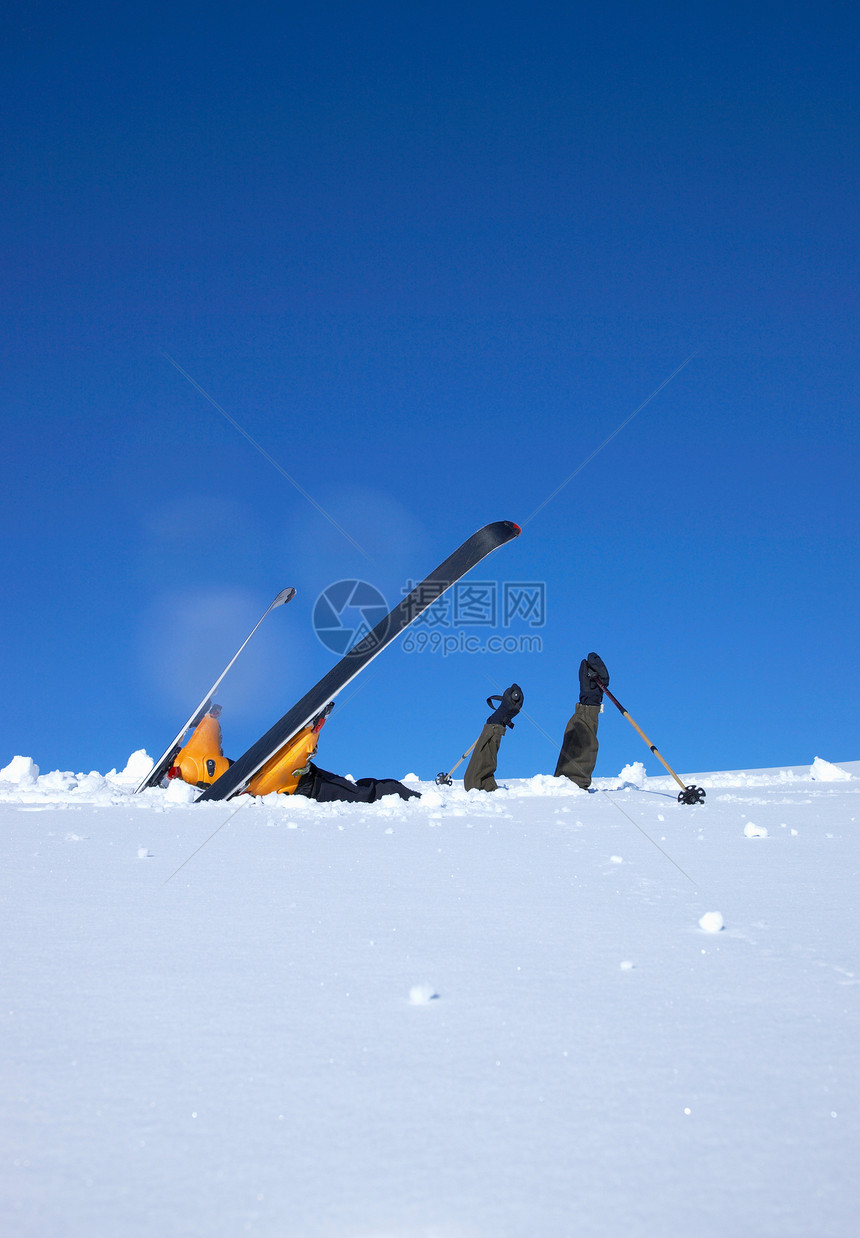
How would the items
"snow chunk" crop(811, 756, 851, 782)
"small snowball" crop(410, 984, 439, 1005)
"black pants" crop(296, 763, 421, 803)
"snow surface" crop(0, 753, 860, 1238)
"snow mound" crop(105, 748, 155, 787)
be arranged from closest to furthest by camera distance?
"snow surface" crop(0, 753, 860, 1238) → "small snowball" crop(410, 984, 439, 1005) → "black pants" crop(296, 763, 421, 803) → "snow chunk" crop(811, 756, 851, 782) → "snow mound" crop(105, 748, 155, 787)

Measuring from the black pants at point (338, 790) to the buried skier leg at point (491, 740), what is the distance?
4.82 feet

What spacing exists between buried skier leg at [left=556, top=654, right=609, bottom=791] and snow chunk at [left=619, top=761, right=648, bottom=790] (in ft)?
4.64

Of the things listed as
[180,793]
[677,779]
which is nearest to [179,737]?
[180,793]

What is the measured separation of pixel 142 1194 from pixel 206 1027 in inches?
20.7

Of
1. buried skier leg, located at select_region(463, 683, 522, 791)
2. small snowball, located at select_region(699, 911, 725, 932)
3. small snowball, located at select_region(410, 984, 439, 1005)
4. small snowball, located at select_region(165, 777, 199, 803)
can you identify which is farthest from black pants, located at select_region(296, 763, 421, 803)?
small snowball, located at select_region(410, 984, 439, 1005)

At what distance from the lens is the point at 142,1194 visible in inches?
38.2

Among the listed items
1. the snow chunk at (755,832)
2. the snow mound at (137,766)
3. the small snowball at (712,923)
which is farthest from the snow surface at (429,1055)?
the snow mound at (137,766)

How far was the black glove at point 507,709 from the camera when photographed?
8672mm

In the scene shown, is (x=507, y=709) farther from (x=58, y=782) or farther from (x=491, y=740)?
(x=58, y=782)

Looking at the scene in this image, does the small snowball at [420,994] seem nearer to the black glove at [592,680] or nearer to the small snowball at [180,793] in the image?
the small snowball at [180,793]

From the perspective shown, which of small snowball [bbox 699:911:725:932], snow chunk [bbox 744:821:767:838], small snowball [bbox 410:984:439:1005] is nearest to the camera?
small snowball [bbox 410:984:439:1005]

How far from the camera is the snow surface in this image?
0.96 metres

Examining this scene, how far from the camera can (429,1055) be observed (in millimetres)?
1349

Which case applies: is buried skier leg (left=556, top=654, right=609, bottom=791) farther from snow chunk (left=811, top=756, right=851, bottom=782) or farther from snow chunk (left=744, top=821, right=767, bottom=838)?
snow chunk (left=744, top=821, right=767, bottom=838)
